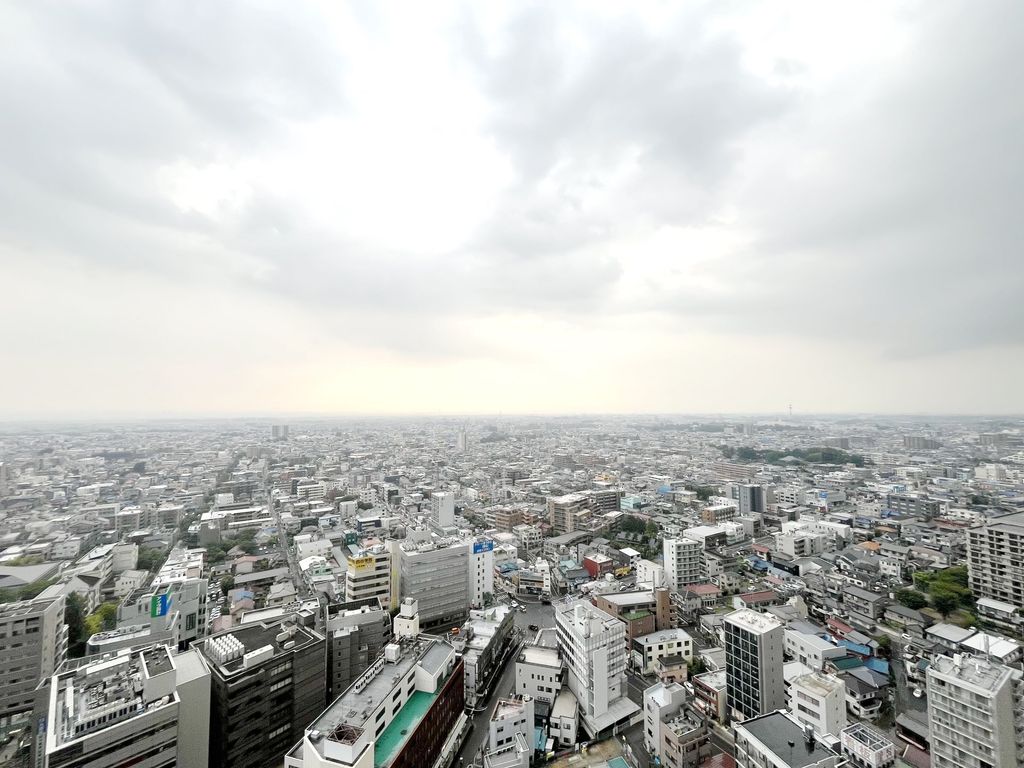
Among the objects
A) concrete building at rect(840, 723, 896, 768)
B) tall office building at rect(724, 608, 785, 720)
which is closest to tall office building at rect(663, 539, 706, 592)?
tall office building at rect(724, 608, 785, 720)

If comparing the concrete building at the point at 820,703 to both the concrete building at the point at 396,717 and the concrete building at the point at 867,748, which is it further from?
the concrete building at the point at 396,717

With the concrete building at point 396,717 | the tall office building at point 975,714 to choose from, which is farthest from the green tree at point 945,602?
the concrete building at point 396,717

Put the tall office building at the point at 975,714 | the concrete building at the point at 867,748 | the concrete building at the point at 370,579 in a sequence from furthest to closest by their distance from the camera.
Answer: the concrete building at the point at 370,579 < the concrete building at the point at 867,748 < the tall office building at the point at 975,714

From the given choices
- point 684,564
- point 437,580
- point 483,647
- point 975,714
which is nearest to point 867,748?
point 975,714

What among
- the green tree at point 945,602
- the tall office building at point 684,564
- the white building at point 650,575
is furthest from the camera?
the tall office building at point 684,564

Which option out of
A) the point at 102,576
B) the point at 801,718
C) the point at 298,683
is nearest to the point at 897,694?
the point at 801,718

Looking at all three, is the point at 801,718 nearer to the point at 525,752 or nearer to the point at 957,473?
the point at 525,752
